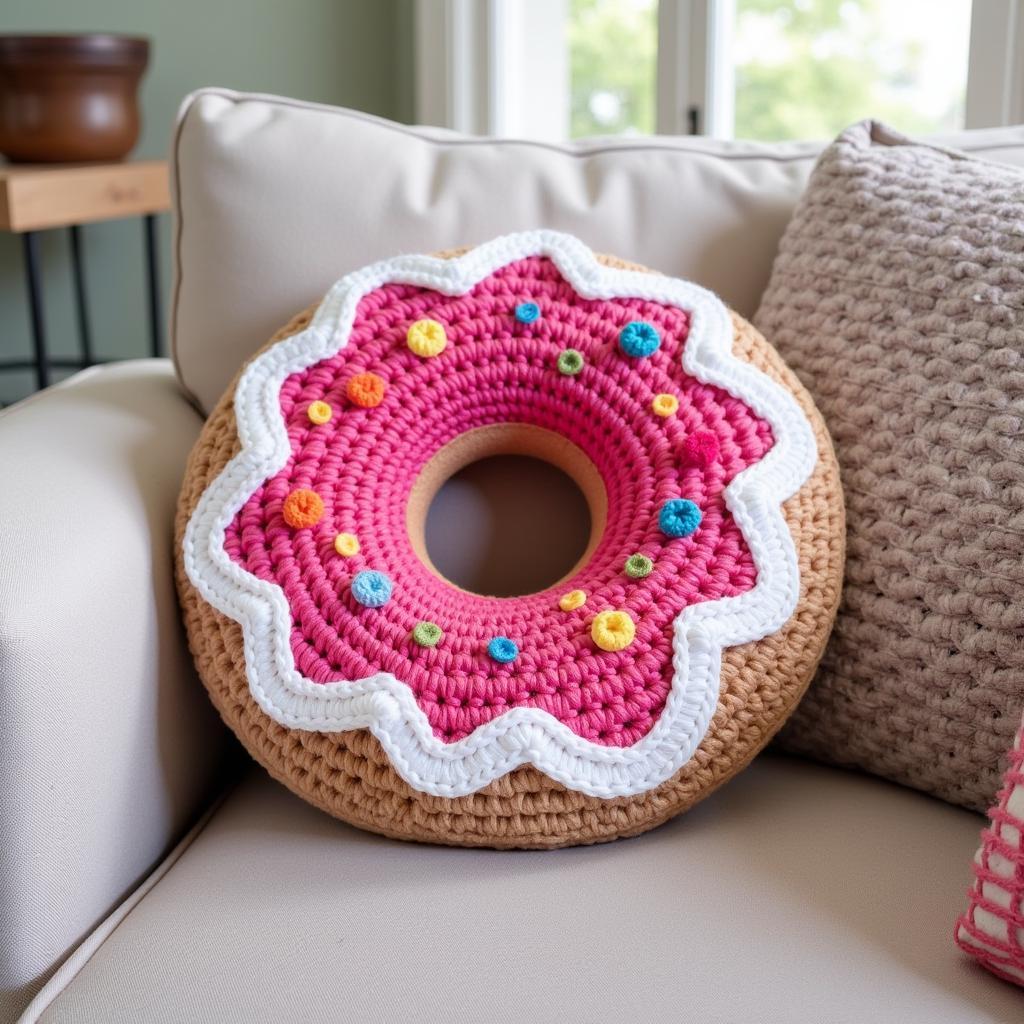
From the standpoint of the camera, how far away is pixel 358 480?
2.67ft

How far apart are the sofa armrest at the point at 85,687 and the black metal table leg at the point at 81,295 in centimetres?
129

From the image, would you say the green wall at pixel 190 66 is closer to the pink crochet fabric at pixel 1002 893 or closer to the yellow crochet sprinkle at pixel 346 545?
the yellow crochet sprinkle at pixel 346 545

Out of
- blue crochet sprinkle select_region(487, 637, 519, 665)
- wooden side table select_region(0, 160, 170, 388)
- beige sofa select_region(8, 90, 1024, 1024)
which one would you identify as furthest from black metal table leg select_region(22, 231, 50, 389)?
blue crochet sprinkle select_region(487, 637, 519, 665)

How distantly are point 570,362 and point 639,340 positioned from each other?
5 centimetres

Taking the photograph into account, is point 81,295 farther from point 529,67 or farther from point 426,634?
point 426,634

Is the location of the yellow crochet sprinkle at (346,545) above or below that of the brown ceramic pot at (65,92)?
below

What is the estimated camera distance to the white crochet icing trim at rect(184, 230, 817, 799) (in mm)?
714

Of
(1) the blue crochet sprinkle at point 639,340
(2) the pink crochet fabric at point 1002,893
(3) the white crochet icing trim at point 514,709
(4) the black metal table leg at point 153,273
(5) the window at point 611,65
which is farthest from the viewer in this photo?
(4) the black metal table leg at point 153,273

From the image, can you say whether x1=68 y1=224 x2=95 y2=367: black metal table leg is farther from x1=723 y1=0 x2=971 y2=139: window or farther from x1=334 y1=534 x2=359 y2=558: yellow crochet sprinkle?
x1=334 y1=534 x2=359 y2=558: yellow crochet sprinkle

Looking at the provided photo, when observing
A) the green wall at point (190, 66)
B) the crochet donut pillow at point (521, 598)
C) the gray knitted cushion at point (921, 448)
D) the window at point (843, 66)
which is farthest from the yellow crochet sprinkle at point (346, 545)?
the green wall at point (190, 66)

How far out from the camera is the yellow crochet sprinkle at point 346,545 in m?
0.77

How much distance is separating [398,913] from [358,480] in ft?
0.98

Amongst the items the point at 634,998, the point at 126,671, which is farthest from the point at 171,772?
the point at 634,998

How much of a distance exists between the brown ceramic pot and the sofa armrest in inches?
40.5
